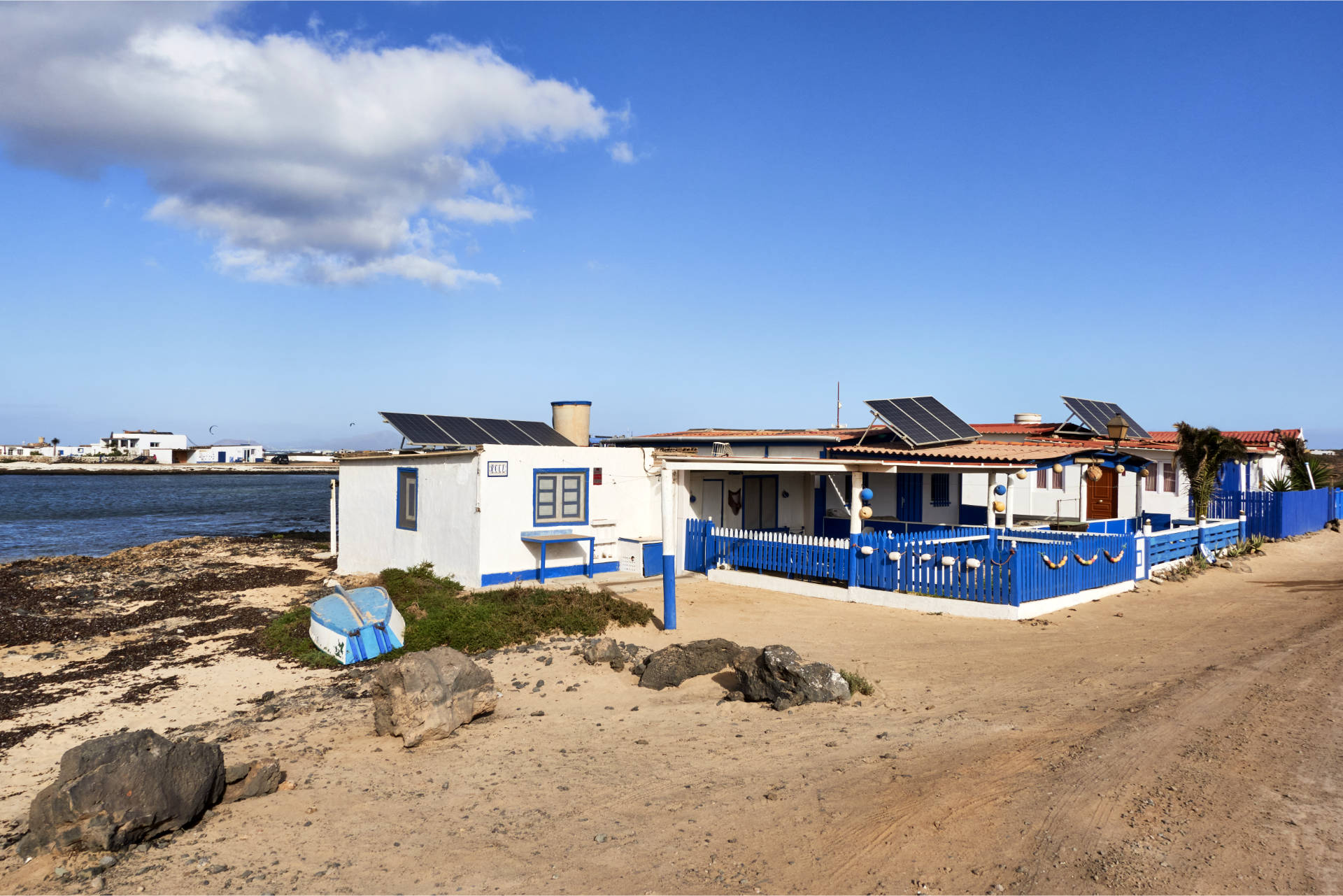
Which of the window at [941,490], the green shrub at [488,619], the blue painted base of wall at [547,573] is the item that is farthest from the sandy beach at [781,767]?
the window at [941,490]

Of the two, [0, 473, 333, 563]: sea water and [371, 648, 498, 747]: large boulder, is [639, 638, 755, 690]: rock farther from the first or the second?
[0, 473, 333, 563]: sea water

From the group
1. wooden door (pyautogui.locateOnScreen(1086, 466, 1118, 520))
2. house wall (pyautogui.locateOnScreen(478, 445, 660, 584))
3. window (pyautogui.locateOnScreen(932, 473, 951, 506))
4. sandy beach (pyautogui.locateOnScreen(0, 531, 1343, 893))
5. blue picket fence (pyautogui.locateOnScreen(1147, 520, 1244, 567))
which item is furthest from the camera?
wooden door (pyautogui.locateOnScreen(1086, 466, 1118, 520))

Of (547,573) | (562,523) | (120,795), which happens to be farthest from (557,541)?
A: (120,795)

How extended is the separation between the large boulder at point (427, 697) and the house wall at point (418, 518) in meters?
7.27

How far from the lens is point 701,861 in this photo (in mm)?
5348

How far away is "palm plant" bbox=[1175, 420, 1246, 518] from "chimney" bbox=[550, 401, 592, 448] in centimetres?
1528

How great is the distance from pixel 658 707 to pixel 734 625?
4467mm

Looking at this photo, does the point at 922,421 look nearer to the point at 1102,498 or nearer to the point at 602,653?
the point at 1102,498

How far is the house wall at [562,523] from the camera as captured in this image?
15.8 meters

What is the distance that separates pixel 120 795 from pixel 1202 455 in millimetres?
23540

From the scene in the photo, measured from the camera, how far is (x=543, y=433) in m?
19.4

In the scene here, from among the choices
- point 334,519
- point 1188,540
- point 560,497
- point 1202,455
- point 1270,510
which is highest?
point 1202,455

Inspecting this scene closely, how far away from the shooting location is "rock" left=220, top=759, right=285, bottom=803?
21.7 feet

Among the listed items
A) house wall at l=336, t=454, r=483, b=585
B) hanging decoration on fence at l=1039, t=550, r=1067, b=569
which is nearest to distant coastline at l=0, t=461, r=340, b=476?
house wall at l=336, t=454, r=483, b=585
